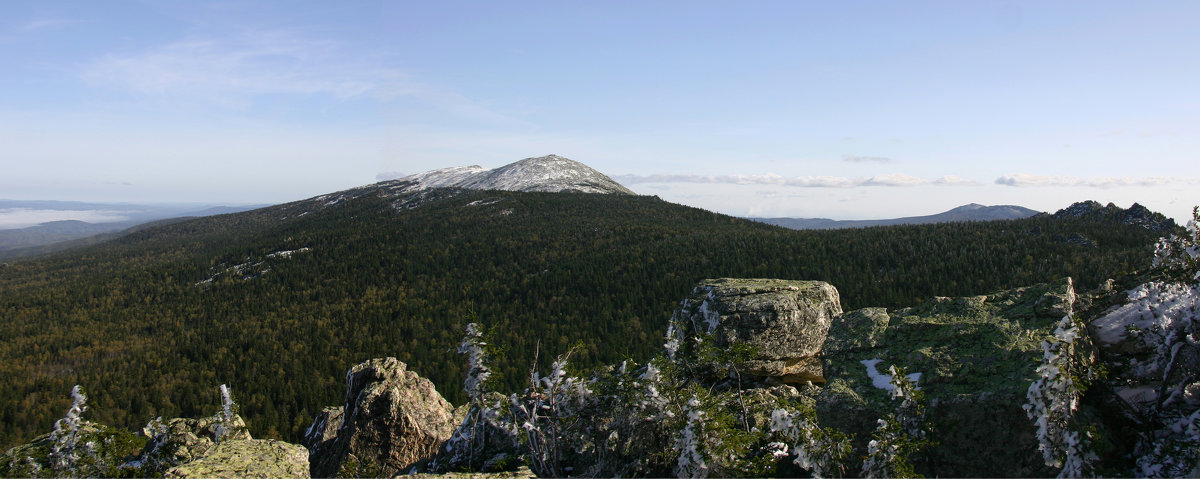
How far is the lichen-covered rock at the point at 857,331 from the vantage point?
14.3m

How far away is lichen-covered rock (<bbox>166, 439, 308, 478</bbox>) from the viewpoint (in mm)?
12695

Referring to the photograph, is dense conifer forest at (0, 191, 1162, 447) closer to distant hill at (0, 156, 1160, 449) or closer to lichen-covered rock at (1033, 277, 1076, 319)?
distant hill at (0, 156, 1160, 449)

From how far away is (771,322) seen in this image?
63.3 feet

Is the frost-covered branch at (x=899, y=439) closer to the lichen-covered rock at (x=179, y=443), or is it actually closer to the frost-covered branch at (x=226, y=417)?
the lichen-covered rock at (x=179, y=443)

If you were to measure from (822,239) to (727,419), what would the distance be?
435 feet

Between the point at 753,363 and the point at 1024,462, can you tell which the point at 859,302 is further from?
the point at 1024,462

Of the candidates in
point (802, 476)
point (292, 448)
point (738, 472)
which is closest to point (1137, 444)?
point (802, 476)

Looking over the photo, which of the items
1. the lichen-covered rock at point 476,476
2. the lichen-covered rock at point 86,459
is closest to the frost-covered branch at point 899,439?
the lichen-covered rock at point 476,476

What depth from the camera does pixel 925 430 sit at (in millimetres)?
10125

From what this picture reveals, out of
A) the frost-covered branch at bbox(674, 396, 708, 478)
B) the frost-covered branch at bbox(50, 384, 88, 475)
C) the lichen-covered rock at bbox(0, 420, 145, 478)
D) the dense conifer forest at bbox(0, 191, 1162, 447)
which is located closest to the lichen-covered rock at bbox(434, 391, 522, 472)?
the frost-covered branch at bbox(674, 396, 708, 478)

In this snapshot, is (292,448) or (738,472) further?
(292,448)

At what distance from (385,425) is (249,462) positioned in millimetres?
11303

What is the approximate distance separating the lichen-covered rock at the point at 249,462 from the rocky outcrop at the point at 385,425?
21.6ft

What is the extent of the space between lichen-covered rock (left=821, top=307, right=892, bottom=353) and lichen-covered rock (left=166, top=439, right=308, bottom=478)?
16.6m
